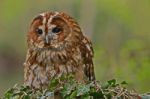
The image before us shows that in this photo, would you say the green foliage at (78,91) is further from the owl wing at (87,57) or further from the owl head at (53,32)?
the owl wing at (87,57)

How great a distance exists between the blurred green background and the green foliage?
441 cm

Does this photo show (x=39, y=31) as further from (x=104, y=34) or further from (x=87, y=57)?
(x=104, y=34)

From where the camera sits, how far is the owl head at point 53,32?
7.28m

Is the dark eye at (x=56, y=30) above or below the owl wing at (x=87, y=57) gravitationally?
above

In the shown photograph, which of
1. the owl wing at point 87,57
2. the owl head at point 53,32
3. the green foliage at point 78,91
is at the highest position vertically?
the owl head at point 53,32

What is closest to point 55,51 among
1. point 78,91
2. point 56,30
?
point 56,30

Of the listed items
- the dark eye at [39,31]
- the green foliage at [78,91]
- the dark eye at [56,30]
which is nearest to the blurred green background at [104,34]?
the dark eye at [56,30]

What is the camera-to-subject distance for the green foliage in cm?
515

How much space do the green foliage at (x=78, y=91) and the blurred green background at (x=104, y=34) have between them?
4.41m

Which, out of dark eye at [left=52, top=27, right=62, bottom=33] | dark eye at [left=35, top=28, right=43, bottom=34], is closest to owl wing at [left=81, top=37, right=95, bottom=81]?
dark eye at [left=52, top=27, right=62, bottom=33]

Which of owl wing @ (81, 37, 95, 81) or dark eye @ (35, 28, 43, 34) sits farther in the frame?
owl wing @ (81, 37, 95, 81)

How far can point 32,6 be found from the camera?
1764 centimetres

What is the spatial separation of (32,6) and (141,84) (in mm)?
7616

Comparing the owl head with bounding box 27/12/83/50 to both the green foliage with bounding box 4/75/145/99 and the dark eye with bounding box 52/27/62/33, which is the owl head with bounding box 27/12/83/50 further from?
the green foliage with bounding box 4/75/145/99
